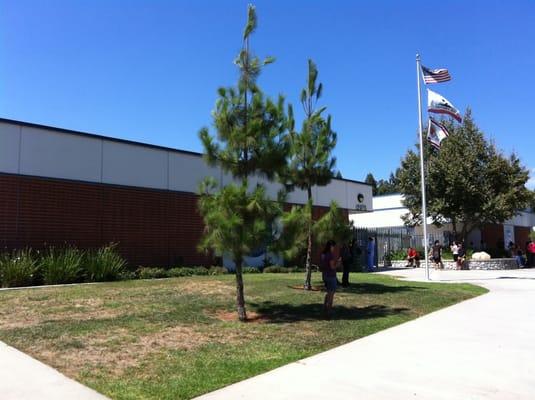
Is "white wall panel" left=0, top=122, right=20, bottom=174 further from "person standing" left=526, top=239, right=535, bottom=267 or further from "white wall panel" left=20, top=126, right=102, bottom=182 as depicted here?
"person standing" left=526, top=239, right=535, bottom=267

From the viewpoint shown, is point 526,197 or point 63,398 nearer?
point 63,398

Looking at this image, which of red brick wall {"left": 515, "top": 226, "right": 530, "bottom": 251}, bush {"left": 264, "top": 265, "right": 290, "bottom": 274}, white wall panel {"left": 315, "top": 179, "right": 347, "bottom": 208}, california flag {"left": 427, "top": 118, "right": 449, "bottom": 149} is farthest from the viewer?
red brick wall {"left": 515, "top": 226, "right": 530, "bottom": 251}

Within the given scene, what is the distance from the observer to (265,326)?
32.4 ft

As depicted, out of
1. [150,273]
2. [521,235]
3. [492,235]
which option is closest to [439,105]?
[150,273]

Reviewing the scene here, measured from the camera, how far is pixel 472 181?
33656mm

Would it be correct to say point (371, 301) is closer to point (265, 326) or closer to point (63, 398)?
point (265, 326)

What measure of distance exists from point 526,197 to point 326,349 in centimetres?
→ 3090

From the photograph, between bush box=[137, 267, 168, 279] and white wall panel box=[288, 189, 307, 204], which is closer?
bush box=[137, 267, 168, 279]

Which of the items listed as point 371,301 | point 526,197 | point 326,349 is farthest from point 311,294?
point 526,197

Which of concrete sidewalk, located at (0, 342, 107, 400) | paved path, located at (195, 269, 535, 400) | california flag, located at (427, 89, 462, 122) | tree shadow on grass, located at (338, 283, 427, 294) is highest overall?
california flag, located at (427, 89, 462, 122)

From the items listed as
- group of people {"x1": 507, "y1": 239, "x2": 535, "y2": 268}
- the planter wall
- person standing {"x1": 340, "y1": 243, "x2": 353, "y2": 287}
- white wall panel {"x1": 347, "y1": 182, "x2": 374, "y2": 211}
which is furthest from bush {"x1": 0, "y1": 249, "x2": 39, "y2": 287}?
group of people {"x1": 507, "y1": 239, "x2": 535, "y2": 268}

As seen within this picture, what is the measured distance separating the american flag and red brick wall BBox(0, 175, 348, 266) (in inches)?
462

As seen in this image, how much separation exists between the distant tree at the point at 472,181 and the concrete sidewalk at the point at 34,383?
30.5 metres

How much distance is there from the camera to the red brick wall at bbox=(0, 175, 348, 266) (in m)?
16.8
